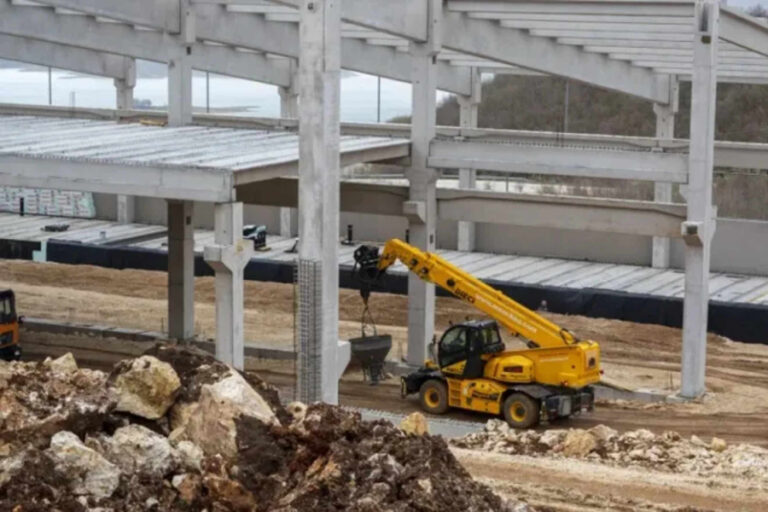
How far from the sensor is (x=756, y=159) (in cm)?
3512

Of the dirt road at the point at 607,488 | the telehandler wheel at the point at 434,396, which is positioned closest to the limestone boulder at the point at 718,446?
the dirt road at the point at 607,488

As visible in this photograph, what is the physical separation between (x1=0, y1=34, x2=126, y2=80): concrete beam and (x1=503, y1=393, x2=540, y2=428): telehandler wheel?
2004 cm

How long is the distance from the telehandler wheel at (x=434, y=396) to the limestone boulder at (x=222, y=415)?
11222 millimetres

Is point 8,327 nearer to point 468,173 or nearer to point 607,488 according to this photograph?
point 607,488

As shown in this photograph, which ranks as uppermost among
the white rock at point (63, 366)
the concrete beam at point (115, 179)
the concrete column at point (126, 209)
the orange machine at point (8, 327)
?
the concrete beam at point (115, 179)

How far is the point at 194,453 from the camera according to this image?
1406 cm

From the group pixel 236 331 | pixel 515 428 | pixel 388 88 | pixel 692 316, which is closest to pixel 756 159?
pixel 692 316

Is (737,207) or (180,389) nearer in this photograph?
(180,389)

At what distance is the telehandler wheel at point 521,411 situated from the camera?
24.8 metres

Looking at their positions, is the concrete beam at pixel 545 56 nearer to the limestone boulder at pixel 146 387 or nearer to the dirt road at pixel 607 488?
the dirt road at pixel 607 488

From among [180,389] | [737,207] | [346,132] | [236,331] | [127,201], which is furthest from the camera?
[737,207]

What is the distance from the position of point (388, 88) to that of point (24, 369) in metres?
108

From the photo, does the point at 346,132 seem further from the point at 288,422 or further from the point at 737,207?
the point at 737,207

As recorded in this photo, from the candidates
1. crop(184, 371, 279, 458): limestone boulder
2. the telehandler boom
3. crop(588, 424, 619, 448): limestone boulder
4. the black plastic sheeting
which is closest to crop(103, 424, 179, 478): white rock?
crop(184, 371, 279, 458): limestone boulder
